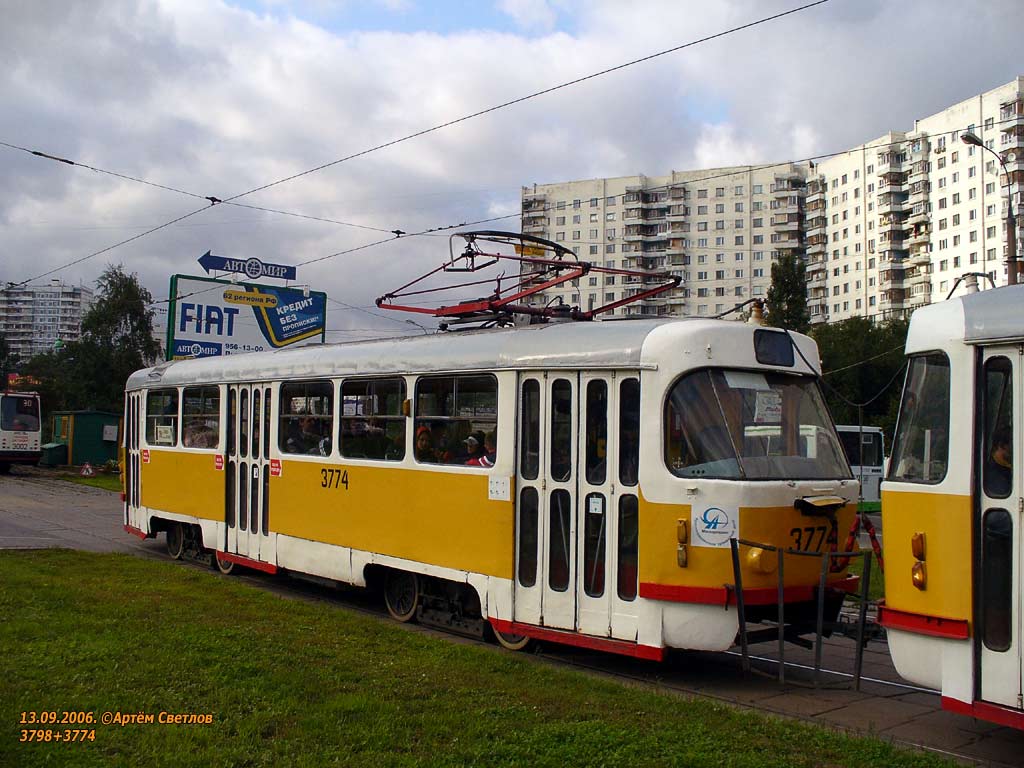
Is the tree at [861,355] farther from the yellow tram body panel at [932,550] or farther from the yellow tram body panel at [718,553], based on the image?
the yellow tram body panel at [932,550]

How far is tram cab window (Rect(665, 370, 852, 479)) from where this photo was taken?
7961 mm

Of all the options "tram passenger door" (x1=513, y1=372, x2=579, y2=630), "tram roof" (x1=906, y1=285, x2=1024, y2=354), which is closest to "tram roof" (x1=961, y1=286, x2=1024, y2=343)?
"tram roof" (x1=906, y1=285, x2=1024, y2=354)

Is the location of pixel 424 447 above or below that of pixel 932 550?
above

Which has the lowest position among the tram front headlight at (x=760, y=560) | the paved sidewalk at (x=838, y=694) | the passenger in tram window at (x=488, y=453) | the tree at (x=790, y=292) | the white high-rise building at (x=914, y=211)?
the paved sidewalk at (x=838, y=694)

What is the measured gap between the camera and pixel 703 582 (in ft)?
25.3

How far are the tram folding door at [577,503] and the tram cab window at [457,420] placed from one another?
42 cm

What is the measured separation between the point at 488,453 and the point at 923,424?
13.3ft

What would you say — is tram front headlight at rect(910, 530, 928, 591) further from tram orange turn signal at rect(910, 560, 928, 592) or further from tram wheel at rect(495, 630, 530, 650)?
tram wheel at rect(495, 630, 530, 650)

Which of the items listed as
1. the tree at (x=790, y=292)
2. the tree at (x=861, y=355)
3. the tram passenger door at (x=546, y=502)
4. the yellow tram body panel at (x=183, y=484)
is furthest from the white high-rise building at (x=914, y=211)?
the tram passenger door at (x=546, y=502)

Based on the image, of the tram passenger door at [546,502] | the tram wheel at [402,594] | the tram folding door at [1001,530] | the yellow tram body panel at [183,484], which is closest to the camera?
the tram folding door at [1001,530]

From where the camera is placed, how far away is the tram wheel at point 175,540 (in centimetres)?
1518

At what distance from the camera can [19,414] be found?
3834 centimetres

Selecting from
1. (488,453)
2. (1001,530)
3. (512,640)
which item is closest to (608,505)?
(488,453)

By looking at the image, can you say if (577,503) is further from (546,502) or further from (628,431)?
(628,431)
